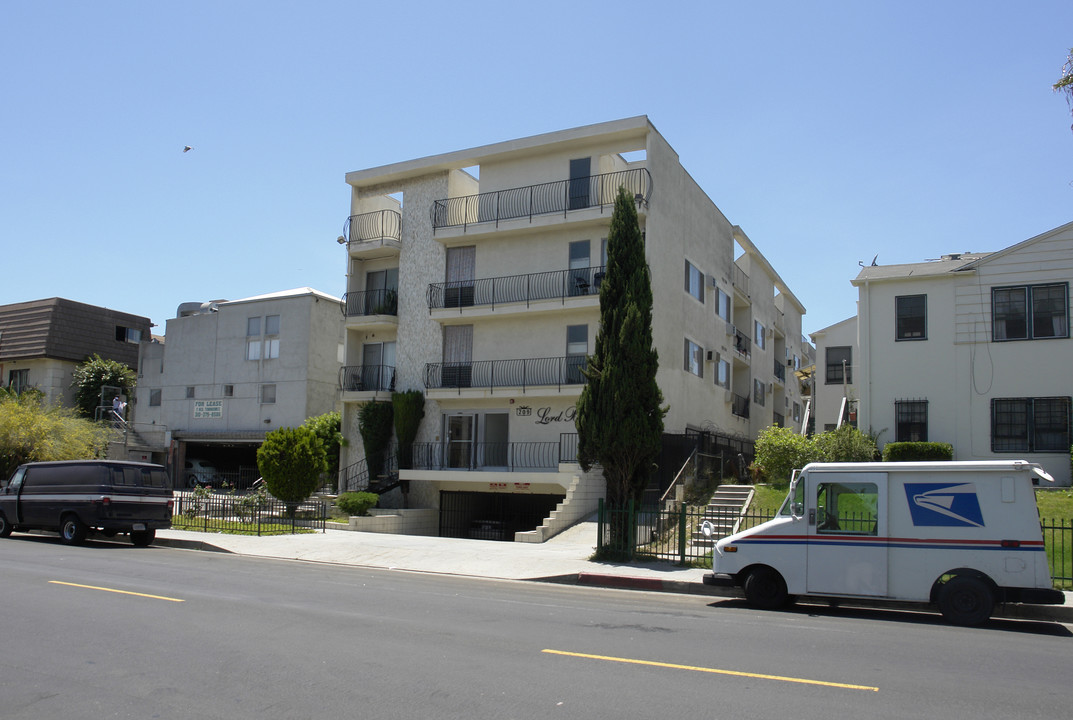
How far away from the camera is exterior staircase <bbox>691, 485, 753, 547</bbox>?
1823cm

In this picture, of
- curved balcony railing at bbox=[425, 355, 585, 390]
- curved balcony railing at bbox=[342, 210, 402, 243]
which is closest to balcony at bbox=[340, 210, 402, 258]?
curved balcony railing at bbox=[342, 210, 402, 243]

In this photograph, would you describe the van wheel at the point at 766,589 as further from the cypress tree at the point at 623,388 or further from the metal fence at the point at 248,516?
the metal fence at the point at 248,516

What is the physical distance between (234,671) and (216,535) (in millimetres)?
16462

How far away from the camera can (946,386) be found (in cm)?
2512

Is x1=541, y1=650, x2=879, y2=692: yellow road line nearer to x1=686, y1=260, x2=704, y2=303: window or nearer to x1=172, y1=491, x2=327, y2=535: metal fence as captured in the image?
x1=172, y1=491, x2=327, y2=535: metal fence

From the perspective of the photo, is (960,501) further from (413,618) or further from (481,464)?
(481,464)

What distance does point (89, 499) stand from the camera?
19406 millimetres

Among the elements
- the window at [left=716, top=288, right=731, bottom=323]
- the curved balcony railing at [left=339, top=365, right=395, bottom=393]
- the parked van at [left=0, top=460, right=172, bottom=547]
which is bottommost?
the parked van at [left=0, top=460, right=172, bottom=547]

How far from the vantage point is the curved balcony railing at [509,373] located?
2730 cm

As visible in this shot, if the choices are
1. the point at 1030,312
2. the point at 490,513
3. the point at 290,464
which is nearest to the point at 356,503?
the point at 290,464

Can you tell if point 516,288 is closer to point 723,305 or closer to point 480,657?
point 723,305

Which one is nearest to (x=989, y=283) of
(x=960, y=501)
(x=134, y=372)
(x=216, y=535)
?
(x=960, y=501)

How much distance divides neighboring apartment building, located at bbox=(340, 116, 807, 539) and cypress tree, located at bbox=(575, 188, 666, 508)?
577 centimetres

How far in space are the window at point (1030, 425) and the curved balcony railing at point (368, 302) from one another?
65.1ft
